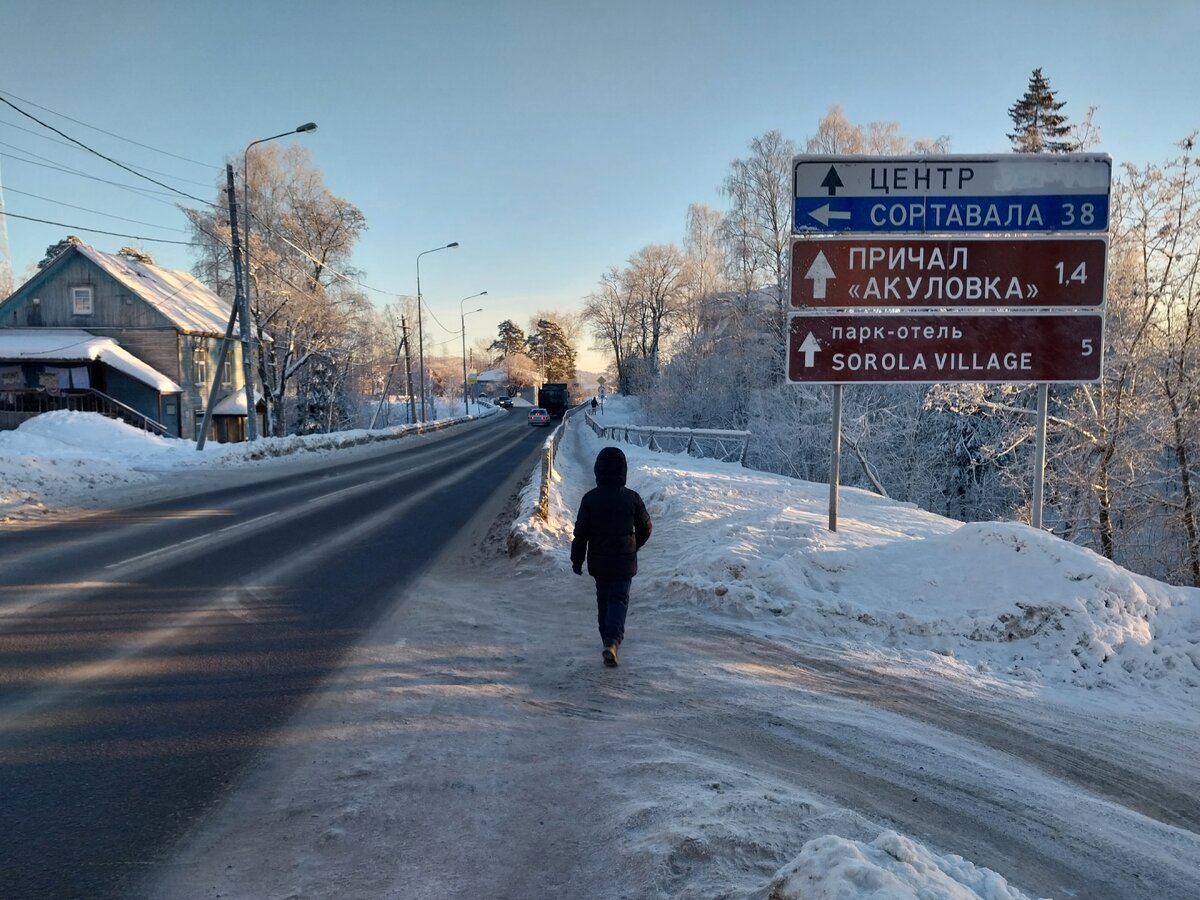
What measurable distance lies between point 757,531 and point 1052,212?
5174mm

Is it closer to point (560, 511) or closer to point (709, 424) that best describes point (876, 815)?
point (560, 511)

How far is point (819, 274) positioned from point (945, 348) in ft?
5.94

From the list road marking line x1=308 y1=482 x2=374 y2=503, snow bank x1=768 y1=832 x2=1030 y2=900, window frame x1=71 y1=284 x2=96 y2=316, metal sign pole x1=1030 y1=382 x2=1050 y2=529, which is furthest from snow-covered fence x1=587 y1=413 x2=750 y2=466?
window frame x1=71 y1=284 x2=96 y2=316

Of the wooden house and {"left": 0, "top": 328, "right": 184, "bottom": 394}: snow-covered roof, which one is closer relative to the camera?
{"left": 0, "top": 328, "right": 184, "bottom": 394}: snow-covered roof

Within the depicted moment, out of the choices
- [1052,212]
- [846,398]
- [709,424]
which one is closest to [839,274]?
[1052,212]

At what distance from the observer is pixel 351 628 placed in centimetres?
654

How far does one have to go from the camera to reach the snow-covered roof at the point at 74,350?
33.0 m

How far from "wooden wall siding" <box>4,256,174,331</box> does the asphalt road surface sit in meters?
28.6

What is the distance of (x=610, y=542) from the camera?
18.8 ft

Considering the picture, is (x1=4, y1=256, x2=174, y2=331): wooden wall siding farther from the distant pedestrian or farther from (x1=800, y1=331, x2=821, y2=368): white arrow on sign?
the distant pedestrian

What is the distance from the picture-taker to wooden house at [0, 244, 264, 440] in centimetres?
3359

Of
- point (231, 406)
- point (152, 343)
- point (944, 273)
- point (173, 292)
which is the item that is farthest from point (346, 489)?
point (173, 292)

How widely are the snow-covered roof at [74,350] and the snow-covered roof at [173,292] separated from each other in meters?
2.88

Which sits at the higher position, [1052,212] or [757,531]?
[1052,212]
